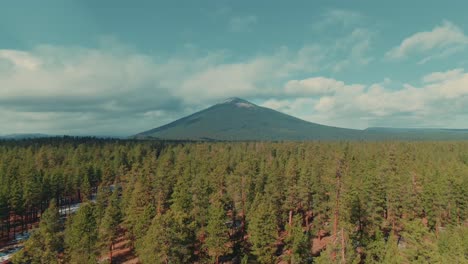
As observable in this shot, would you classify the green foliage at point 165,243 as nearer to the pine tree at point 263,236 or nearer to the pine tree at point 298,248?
the pine tree at point 263,236

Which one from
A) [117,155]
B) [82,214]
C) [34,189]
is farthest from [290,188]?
[117,155]

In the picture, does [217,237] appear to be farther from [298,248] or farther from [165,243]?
[298,248]

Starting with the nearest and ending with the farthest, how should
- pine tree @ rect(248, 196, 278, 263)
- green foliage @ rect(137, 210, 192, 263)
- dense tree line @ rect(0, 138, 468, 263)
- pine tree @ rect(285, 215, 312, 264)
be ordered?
dense tree line @ rect(0, 138, 468, 263) → green foliage @ rect(137, 210, 192, 263) → pine tree @ rect(285, 215, 312, 264) → pine tree @ rect(248, 196, 278, 263)

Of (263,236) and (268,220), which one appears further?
(268,220)

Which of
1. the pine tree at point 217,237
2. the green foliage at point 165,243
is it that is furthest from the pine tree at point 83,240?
the pine tree at point 217,237

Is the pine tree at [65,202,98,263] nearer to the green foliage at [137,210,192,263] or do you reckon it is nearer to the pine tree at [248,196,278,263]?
the green foliage at [137,210,192,263]

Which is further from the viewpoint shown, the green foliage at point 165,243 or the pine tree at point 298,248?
the pine tree at point 298,248

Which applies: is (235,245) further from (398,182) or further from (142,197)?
(398,182)

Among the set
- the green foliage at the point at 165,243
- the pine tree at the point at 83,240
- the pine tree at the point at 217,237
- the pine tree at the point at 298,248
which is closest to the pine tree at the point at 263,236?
the pine tree at the point at 298,248

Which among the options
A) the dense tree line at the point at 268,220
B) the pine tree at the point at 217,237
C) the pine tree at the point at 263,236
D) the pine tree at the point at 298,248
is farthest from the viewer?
the pine tree at the point at 217,237

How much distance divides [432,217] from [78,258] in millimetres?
54050

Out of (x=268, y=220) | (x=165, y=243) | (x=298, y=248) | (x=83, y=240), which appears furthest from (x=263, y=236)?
(x=83, y=240)

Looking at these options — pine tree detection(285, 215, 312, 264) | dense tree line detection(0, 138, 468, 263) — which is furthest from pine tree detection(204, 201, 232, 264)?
pine tree detection(285, 215, 312, 264)

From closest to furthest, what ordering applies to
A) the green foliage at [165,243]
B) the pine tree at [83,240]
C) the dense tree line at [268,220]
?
1. the dense tree line at [268,220]
2. the green foliage at [165,243]
3. the pine tree at [83,240]
